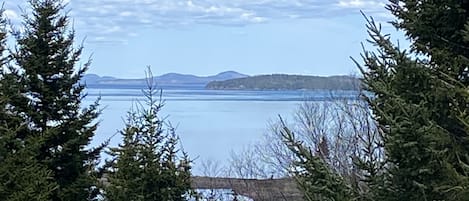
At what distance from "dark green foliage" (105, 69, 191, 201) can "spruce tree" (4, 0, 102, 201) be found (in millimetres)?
1300

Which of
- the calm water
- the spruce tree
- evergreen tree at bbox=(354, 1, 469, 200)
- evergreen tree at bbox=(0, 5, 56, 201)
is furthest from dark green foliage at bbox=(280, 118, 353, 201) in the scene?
the spruce tree

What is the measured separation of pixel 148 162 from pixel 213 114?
114 ft

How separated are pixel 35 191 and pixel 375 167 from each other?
328 centimetres

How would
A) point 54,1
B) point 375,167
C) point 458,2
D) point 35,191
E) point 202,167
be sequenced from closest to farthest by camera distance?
1. point 458,2
2. point 375,167
3. point 35,191
4. point 54,1
5. point 202,167

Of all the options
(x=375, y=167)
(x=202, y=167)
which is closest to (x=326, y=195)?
(x=375, y=167)

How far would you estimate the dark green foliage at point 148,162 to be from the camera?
23.9 ft

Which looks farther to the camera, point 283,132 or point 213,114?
point 213,114

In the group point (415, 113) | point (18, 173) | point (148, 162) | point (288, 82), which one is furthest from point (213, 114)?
point (415, 113)

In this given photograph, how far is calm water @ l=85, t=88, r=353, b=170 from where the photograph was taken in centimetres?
1099

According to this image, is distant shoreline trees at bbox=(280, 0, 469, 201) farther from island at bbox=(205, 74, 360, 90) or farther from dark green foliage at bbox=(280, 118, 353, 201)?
island at bbox=(205, 74, 360, 90)

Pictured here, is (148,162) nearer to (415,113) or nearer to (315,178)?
(315,178)

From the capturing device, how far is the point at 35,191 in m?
5.96

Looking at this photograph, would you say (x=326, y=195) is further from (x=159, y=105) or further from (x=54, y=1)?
(x=54, y=1)

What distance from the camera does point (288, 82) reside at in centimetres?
2745
